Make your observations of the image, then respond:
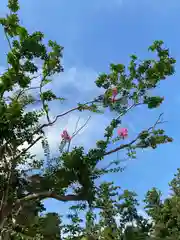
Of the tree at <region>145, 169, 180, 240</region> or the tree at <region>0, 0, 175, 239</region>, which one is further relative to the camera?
the tree at <region>145, 169, 180, 240</region>

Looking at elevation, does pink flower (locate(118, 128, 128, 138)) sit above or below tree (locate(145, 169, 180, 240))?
below

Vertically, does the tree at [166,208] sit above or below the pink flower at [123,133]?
above

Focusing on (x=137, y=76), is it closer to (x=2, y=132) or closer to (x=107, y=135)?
(x=107, y=135)

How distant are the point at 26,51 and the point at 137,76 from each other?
2.76m

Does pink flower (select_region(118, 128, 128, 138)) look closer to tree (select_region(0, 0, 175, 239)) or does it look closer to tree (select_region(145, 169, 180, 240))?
tree (select_region(0, 0, 175, 239))

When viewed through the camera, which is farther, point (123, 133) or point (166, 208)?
point (166, 208)

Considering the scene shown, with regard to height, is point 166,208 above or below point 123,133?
above

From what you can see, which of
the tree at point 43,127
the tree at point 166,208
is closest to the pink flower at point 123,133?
the tree at point 43,127

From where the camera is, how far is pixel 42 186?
8.41 meters

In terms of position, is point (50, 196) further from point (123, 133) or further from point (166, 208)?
point (166, 208)

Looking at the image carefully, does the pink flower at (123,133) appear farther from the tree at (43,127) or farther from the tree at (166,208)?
the tree at (166,208)

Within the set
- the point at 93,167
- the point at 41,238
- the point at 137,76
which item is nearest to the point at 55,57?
the point at 137,76

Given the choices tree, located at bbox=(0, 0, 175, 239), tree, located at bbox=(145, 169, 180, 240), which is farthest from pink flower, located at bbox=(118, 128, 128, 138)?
tree, located at bbox=(145, 169, 180, 240)

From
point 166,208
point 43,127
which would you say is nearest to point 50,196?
point 43,127
